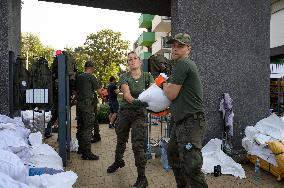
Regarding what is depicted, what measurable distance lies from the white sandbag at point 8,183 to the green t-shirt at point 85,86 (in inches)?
192

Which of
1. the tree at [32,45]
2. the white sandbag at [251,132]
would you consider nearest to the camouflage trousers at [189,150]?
the white sandbag at [251,132]

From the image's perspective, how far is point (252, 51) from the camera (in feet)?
26.3

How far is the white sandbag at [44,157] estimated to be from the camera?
14.1ft

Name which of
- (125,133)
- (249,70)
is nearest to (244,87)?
(249,70)

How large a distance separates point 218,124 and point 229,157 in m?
0.92

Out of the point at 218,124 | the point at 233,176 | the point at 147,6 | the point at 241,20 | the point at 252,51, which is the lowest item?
the point at 233,176

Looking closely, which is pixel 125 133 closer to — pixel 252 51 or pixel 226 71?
pixel 226 71

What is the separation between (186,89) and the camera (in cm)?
404

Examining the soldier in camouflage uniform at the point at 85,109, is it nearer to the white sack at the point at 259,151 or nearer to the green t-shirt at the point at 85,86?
the green t-shirt at the point at 85,86

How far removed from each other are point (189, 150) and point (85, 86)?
4170 millimetres

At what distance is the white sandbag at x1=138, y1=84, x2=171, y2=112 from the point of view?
4344mm

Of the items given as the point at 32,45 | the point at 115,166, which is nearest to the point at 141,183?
the point at 115,166

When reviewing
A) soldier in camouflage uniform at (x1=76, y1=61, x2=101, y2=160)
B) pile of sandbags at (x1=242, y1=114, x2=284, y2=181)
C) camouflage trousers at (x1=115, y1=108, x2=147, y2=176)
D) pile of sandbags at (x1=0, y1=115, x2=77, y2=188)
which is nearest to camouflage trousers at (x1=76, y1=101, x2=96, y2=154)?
soldier in camouflage uniform at (x1=76, y1=61, x2=101, y2=160)

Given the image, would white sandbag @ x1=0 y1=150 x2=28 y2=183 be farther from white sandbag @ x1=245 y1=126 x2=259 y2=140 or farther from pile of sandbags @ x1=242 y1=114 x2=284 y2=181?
white sandbag @ x1=245 y1=126 x2=259 y2=140
